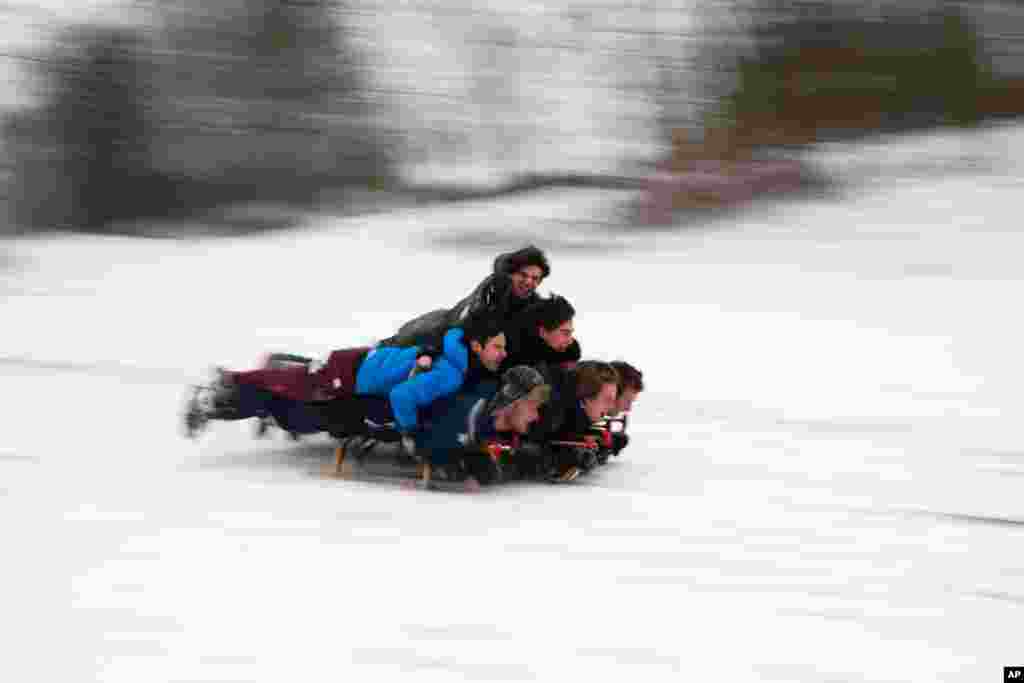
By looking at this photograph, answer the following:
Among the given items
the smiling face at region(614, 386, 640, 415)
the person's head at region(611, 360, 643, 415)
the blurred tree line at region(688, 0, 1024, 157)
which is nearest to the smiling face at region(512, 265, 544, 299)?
the person's head at region(611, 360, 643, 415)

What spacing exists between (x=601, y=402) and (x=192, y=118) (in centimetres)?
1104

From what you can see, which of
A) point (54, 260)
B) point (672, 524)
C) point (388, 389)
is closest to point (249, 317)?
point (54, 260)

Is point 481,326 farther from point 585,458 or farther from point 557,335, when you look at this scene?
point 585,458

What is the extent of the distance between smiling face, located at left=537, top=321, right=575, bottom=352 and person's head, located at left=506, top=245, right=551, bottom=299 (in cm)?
19

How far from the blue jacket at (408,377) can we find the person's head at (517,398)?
0.61 feet

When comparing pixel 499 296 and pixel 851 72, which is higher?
pixel 851 72

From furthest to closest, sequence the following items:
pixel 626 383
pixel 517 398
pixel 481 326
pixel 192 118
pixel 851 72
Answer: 1. pixel 192 118
2. pixel 851 72
3. pixel 626 383
4. pixel 481 326
5. pixel 517 398

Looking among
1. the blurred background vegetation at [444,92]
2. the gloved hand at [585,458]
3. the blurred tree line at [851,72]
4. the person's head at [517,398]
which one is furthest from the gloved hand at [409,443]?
the blurred tree line at [851,72]

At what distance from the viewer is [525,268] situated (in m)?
6.52

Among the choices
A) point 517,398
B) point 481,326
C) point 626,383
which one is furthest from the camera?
point 626,383

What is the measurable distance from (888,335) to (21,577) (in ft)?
22.5

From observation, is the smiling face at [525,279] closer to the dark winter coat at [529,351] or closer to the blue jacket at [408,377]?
the dark winter coat at [529,351]

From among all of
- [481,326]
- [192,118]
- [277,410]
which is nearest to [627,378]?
[481,326]

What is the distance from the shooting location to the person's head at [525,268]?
21.4 feet
